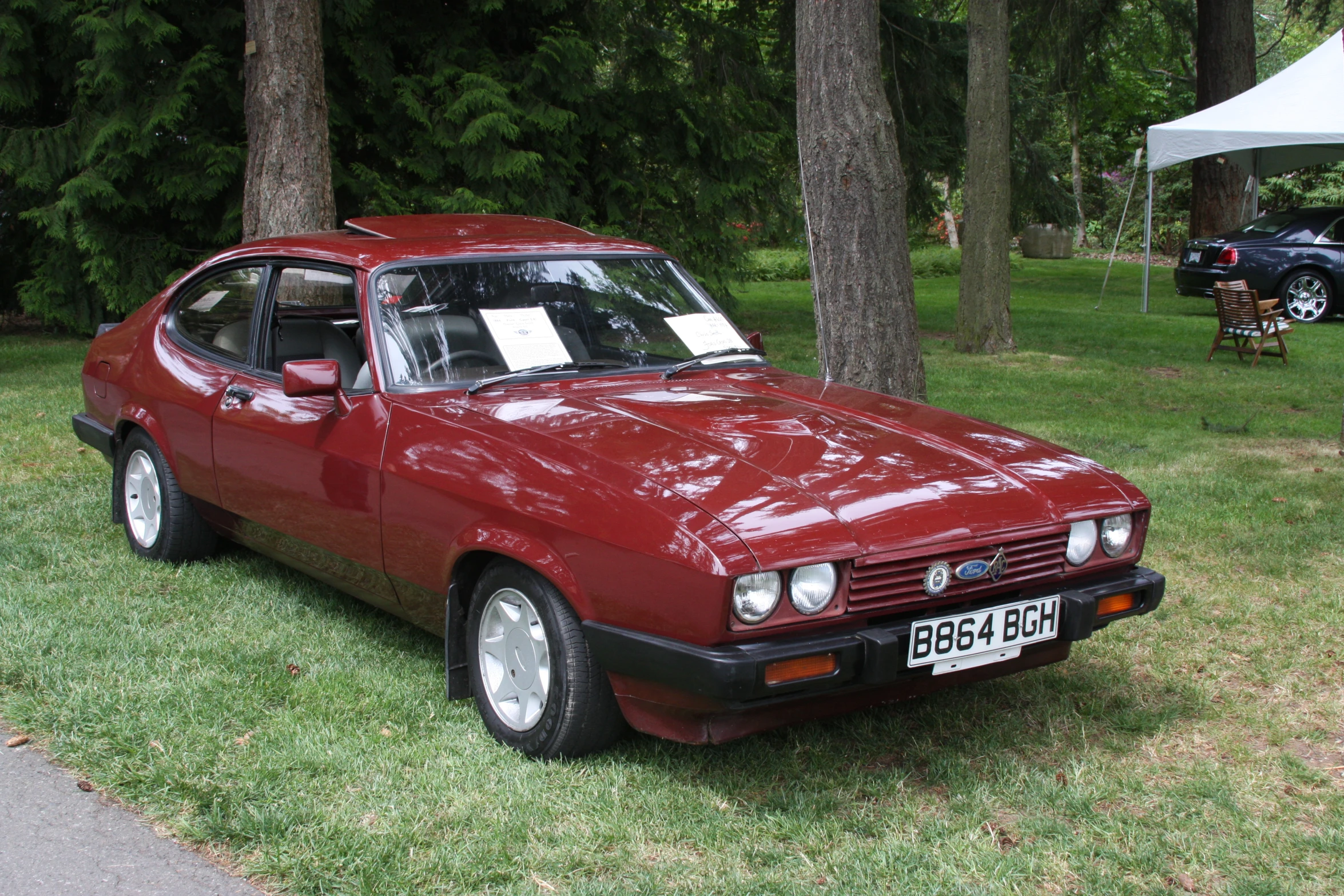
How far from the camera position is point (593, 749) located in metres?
3.34

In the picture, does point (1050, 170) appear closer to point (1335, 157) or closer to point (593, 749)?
point (1335, 157)

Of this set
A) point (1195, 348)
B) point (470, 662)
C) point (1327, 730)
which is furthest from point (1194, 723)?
point (1195, 348)

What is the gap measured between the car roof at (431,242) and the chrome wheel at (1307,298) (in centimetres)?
1397

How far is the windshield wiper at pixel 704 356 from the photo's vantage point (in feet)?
14.1

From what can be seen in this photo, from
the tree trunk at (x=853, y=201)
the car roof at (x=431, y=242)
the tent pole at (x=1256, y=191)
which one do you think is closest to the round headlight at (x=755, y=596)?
the car roof at (x=431, y=242)

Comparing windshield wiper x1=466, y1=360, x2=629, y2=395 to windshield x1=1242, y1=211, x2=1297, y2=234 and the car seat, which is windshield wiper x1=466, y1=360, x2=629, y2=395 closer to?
the car seat

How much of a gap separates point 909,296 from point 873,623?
463 centimetres

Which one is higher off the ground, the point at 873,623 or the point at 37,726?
the point at 873,623

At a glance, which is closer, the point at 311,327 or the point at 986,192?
the point at 311,327

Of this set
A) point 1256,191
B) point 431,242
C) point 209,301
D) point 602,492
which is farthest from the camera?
point 1256,191

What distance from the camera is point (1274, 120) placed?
13.6 metres

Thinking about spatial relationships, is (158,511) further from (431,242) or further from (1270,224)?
(1270,224)

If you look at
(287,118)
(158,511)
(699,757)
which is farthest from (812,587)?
(287,118)

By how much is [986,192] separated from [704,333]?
28.2 feet
